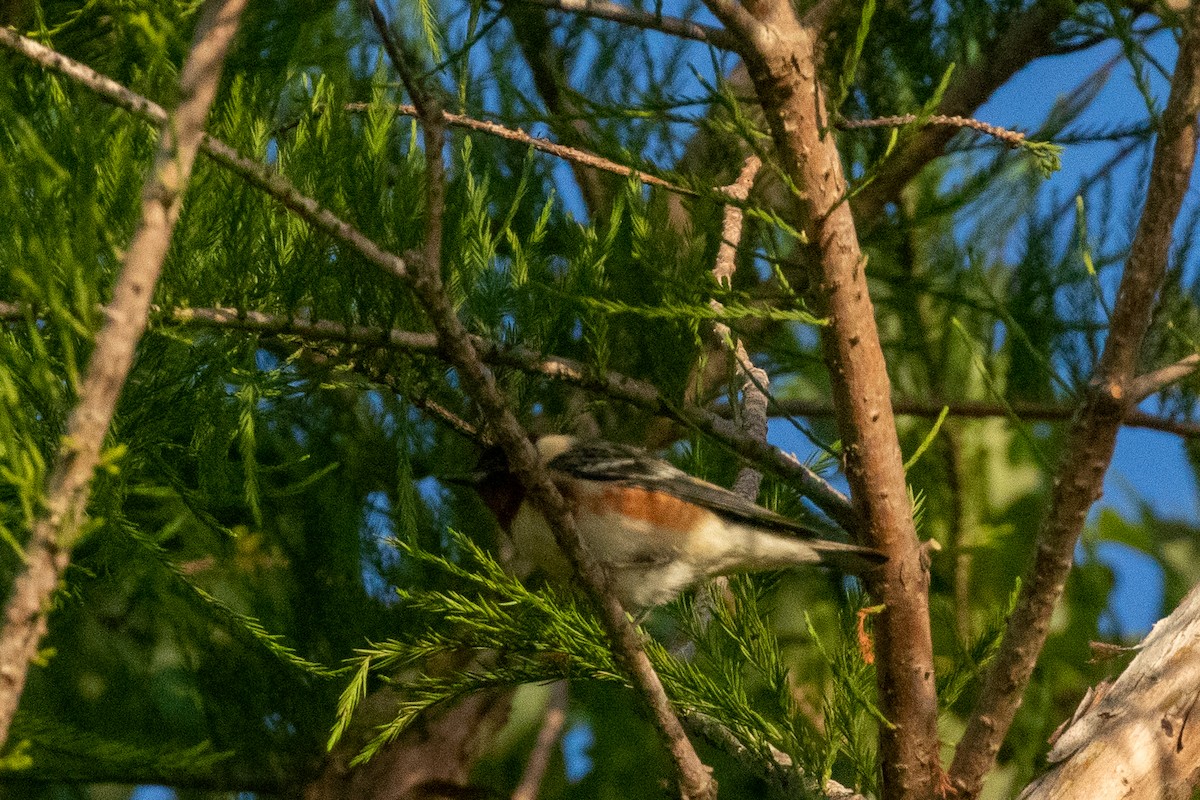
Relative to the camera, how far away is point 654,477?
316cm

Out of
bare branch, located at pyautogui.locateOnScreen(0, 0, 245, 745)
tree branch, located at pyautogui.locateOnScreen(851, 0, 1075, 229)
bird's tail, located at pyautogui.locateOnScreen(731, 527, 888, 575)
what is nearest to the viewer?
bare branch, located at pyautogui.locateOnScreen(0, 0, 245, 745)

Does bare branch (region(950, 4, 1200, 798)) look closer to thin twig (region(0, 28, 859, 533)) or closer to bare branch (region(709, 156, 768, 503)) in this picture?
thin twig (region(0, 28, 859, 533))

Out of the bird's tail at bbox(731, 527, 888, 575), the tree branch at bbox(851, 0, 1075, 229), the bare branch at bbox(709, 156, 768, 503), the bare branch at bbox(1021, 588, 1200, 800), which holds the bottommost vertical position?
the bare branch at bbox(1021, 588, 1200, 800)

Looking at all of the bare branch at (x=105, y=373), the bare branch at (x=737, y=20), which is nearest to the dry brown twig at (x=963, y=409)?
the bare branch at (x=737, y=20)

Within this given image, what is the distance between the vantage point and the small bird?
9.67 feet

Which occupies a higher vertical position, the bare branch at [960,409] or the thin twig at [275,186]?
the bare branch at [960,409]

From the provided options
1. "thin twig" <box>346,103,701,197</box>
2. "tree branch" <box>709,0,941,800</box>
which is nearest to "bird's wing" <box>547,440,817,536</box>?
"tree branch" <box>709,0,941,800</box>

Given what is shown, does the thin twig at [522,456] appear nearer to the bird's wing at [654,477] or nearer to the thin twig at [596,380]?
the thin twig at [596,380]

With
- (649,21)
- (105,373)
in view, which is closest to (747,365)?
(649,21)

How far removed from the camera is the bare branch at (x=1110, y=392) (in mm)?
1815

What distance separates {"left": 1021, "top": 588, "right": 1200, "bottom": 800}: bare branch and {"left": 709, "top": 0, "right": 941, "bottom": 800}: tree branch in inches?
10.2

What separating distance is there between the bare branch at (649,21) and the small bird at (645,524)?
1234 mm

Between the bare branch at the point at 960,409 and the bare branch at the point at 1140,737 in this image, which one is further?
the bare branch at the point at 960,409

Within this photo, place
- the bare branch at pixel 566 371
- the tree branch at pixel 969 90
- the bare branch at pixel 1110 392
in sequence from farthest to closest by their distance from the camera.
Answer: the tree branch at pixel 969 90, the bare branch at pixel 566 371, the bare branch at pixel 1110 392
